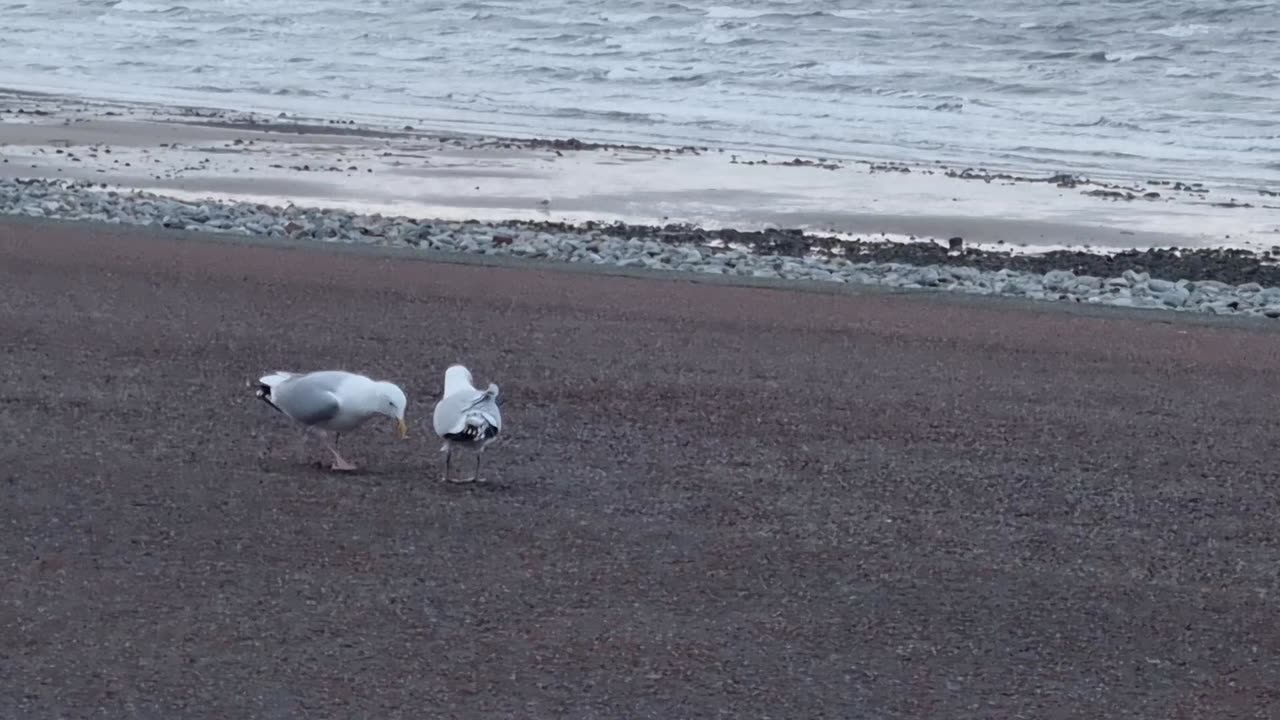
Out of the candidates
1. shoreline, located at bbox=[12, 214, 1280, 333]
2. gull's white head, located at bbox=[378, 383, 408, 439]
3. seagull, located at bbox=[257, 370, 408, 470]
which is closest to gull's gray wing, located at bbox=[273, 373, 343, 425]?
seagull, located at bbox=[257, 370, 408, 470]

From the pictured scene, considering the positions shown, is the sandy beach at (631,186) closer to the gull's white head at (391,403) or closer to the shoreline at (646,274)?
the shoreline at (646,274)

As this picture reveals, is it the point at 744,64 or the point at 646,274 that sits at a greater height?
the point at 744,64

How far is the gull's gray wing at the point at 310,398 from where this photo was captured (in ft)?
22.9

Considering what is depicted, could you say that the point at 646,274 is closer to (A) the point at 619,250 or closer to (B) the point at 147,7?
(A) the point at 619,250

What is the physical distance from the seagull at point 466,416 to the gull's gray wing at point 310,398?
358 millimetres

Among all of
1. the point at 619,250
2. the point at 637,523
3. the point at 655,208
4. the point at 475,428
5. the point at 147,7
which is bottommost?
the point at 637,523

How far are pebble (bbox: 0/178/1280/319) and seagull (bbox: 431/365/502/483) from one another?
6.70 meters

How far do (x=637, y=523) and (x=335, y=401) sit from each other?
1073 mm

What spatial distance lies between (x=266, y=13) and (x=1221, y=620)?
3791 centimetres

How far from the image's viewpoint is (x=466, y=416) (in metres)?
6.73

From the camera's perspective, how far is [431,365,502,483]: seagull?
6.70 m

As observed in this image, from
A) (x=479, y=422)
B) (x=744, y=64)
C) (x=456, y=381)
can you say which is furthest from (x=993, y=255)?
(x=744, y=64)

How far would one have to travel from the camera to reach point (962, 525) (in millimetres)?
6914

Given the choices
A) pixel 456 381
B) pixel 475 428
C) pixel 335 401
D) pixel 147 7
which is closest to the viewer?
pixel 475 428
